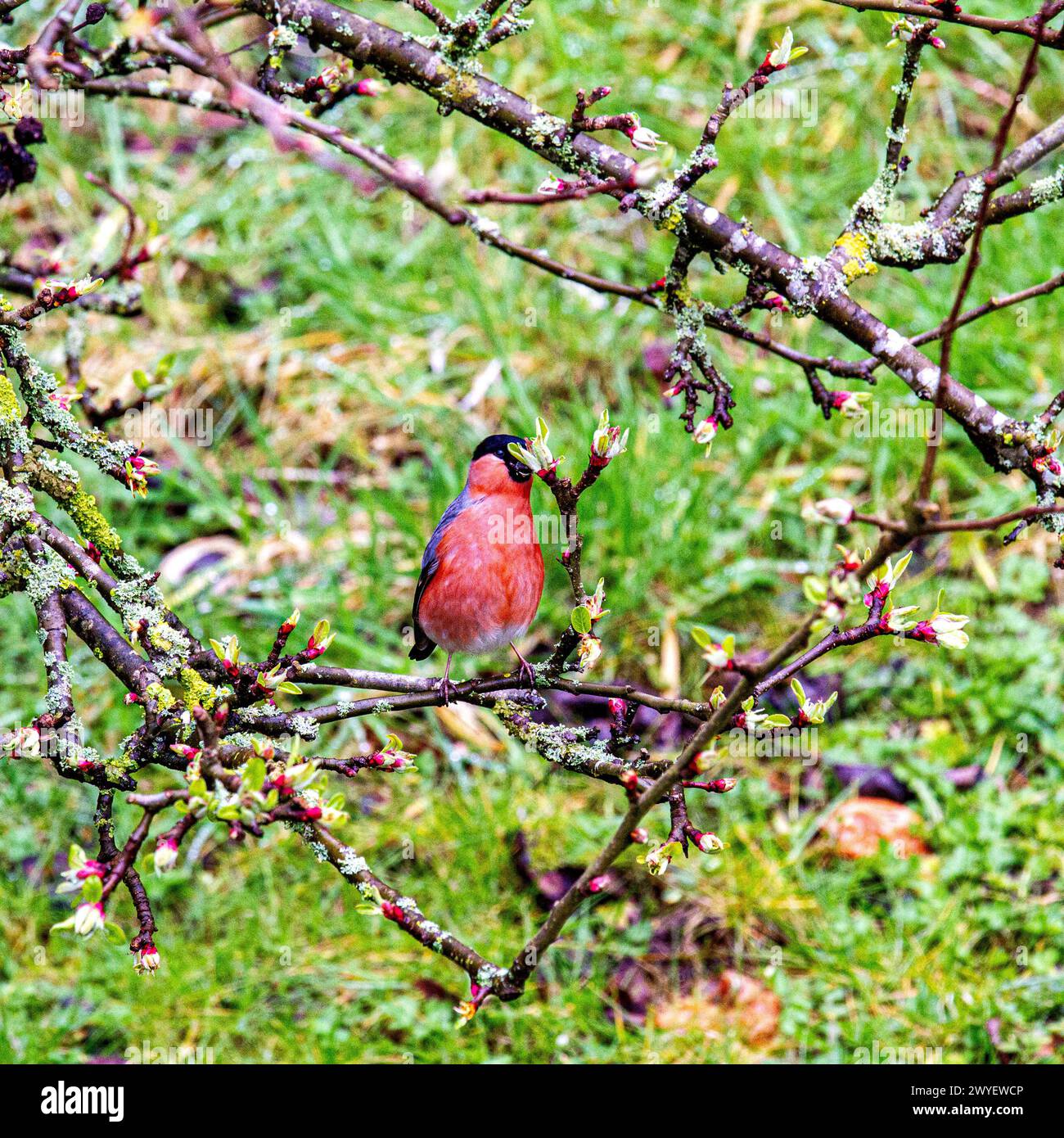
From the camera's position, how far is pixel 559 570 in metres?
4.93

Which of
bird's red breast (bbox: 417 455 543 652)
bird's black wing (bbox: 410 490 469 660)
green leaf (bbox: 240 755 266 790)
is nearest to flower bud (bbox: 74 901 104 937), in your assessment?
green leaf (bbox: 240 755 266 790)

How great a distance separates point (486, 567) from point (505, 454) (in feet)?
1.14

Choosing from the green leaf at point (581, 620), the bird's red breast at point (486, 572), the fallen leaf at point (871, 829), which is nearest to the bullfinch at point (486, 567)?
the bird's red breast at point (486, 572)

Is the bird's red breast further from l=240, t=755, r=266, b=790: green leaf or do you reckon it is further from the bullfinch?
l=240, t=755, r=266, b=790: green leaf

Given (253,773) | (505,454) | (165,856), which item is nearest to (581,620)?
(253,773)

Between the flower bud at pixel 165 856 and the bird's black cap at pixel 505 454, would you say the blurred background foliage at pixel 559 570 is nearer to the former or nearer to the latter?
the bird's black cap at pixel 505 454

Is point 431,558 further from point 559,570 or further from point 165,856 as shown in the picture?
point 165,856

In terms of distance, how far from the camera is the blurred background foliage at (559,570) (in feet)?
13.1

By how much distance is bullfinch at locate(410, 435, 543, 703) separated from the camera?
3369mm

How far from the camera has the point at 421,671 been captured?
16.2ft

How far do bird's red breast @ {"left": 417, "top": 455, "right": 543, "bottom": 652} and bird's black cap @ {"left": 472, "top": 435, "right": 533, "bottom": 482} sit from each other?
2 centimetres

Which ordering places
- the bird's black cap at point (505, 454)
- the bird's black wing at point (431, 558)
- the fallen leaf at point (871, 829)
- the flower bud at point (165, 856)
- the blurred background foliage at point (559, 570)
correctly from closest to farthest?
A: the flower bud at point (165, 856) < the bird's black cap at point (505, 454) < the bird's black wing at point (431, 558) < the blurred background foliage at point (559, 570) < the fallen leaf at point (871, 829)

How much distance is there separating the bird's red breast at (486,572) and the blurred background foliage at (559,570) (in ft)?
3.86
